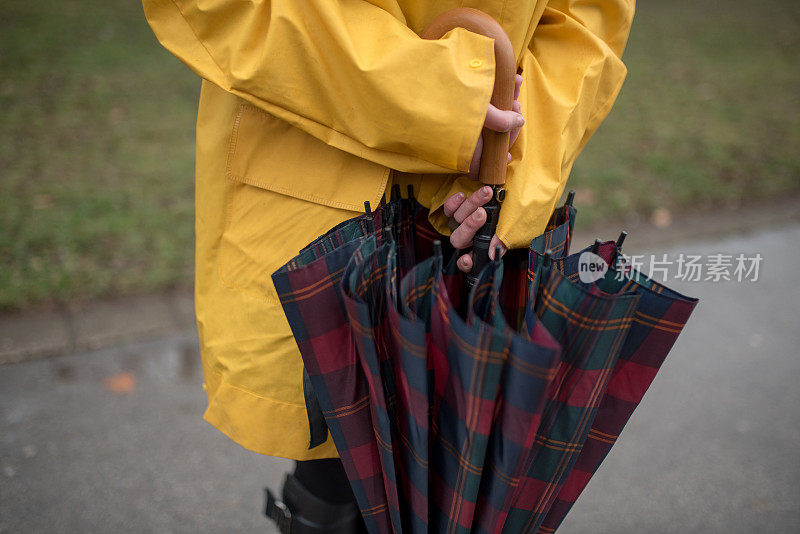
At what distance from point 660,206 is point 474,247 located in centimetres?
295

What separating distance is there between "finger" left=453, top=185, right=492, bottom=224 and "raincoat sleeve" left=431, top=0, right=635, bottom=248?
4 cm

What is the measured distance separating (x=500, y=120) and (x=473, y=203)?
0.49ft

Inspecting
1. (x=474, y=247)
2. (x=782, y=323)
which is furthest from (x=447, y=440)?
(x=782, y=323)

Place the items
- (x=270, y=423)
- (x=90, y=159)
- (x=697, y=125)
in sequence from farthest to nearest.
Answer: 1. (x=697, y=125)
2. (x=90, y=159)
3. (x=270, y=423)

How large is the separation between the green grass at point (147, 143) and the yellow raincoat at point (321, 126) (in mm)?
1803

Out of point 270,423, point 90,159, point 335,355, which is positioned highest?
point 335,355

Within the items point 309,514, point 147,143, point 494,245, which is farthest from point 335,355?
point 147,143

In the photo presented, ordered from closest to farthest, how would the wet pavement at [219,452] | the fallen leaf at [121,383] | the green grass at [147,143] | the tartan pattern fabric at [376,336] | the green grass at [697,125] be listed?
the tartan pattern fabric at [376,336] → the wet pavement at [219,452] → the fallen leaf at [121,383] → the green grass at [147,143] → the green grass at [697,125]

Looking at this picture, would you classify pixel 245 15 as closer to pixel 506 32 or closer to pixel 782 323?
pixel 506 32

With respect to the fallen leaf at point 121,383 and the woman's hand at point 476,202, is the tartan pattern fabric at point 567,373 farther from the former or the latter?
the fallen leaf at point 121,383

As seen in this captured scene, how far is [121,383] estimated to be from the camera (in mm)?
2463

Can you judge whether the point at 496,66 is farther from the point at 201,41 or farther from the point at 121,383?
the point at 121,383

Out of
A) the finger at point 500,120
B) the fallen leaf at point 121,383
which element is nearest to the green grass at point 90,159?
the fallen leaf at point 121,383

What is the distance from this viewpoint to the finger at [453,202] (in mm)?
1141
